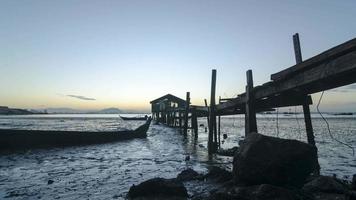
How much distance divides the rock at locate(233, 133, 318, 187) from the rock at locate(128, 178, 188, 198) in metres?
1.62

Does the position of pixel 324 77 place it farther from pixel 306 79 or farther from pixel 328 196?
pixel 328 196

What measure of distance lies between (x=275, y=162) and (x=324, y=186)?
5.10 ft

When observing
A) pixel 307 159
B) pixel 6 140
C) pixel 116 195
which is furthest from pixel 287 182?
pixel 6 140

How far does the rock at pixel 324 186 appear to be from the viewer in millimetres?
7367

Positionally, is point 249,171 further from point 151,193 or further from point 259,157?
point 151,193

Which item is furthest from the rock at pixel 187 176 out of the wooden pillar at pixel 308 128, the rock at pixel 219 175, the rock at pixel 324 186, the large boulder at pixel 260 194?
the wooden pillar at pixel 308 128

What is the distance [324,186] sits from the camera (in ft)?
24.8

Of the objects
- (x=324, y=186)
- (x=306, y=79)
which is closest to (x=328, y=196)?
(x=324, y=186)

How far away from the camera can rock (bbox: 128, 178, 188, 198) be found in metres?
7.96

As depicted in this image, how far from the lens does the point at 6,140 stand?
18.0 metres

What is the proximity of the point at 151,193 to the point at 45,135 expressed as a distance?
14.7 meters

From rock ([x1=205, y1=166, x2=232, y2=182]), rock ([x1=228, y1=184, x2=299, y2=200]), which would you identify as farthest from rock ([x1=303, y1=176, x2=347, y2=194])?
rock ([x1=205, y1=166, x2=232, y2=182])

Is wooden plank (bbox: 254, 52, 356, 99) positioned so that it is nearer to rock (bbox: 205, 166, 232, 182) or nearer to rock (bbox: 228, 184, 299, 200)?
rock (bbox: 228, 184, 299, 200)

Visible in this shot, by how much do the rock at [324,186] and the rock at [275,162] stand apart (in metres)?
→ 0.35
